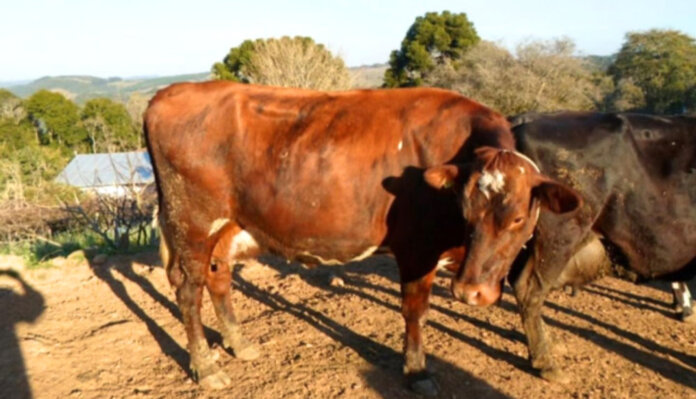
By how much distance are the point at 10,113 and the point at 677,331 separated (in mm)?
51937

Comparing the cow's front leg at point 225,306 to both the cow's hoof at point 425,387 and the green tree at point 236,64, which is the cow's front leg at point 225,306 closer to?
the cow's hoof at point 425,387

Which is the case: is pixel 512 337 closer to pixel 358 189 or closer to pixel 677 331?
pixel 677 331

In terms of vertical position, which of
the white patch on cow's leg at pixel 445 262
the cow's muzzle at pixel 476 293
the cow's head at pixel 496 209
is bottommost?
the white patch on cow's leg at pixel 445 262

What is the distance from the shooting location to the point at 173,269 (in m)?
4.49

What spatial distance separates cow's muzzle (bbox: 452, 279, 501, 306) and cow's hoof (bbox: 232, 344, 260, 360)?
7.27 ft

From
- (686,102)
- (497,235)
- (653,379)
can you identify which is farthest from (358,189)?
(686,102)

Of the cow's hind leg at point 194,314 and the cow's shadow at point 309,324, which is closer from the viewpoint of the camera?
the cow's shadow at point 309,324

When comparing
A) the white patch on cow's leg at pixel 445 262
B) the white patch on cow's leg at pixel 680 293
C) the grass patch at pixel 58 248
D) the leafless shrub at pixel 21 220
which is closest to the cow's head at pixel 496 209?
the white patch on cow's leg at pixel 445 262

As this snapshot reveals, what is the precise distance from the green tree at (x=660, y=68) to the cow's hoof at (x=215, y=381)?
2908 cm

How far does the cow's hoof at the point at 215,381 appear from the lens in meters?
4.13

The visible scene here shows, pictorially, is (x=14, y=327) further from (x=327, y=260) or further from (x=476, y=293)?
(x=476, y=293)

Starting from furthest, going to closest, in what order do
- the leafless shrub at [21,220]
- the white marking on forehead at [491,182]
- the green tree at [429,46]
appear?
the green tree at [429,46], the leafless shrub at [21,220], the white marking on forehead at [491,182]

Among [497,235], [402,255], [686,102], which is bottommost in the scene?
[686,102]

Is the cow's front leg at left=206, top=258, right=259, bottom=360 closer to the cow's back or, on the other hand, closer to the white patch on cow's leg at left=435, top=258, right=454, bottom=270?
the cow's back
